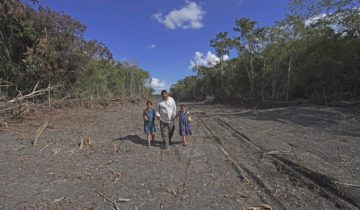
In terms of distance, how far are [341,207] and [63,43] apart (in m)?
18.1

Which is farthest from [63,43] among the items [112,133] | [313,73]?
[313,73]

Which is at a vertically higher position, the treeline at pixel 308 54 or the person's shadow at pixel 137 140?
the treeline at pixel 308 54

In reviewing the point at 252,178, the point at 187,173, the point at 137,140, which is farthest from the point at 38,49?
the point at 252,178

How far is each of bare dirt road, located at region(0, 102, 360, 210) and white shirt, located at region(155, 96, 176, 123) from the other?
34.4 inches

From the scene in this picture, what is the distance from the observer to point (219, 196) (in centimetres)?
383

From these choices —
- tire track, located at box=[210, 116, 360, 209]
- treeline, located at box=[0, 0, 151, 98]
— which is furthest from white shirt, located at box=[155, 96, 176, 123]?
treeline, located at box=[0, 0, 151, 98]

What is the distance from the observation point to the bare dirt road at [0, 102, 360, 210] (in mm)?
3679

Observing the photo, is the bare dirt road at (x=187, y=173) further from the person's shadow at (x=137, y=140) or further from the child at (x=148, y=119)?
the child at (x=148, y=119)

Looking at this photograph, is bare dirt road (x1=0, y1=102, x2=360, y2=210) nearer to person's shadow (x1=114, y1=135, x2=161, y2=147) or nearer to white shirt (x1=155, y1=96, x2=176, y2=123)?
person's shadow (x1=114, y1=135, x2=161, y2=147)

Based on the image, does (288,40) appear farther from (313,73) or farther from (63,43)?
(63,43)

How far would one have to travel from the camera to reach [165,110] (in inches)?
276

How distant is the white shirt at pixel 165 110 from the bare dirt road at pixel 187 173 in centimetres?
87

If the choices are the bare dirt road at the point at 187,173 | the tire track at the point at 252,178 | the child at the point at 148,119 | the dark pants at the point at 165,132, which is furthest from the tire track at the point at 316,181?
the child at the point at 148,119

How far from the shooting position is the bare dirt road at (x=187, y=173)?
3.68 metres
